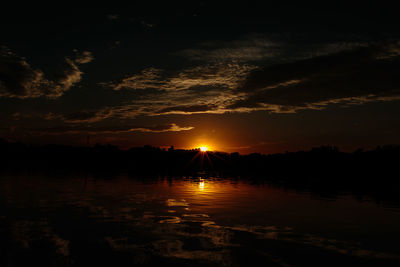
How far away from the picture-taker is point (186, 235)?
58.4ft

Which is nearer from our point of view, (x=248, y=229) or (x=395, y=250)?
(x=395, y=250)

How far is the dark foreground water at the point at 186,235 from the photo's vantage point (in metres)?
13.8

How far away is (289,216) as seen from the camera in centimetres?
2627

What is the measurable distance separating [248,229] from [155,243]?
6.51m

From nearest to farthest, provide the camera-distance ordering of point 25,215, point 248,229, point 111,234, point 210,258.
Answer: point 210,258 < point 111,234 < point 248,229 < point 25,215

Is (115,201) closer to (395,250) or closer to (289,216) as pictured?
(289,216)

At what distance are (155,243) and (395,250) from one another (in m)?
11.8

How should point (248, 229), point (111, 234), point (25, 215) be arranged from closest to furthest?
point (111, 234), point (248, 229), point (25, 215)

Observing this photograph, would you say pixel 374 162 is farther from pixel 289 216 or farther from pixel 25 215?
pixel 25 215

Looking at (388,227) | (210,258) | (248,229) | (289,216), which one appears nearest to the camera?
(210,258)

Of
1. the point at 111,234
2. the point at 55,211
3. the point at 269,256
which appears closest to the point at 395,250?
the point at 269,256

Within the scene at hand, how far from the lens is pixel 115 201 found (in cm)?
3078

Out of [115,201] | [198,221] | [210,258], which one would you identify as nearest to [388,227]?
[198,221]

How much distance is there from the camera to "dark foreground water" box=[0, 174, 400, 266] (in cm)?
1382
